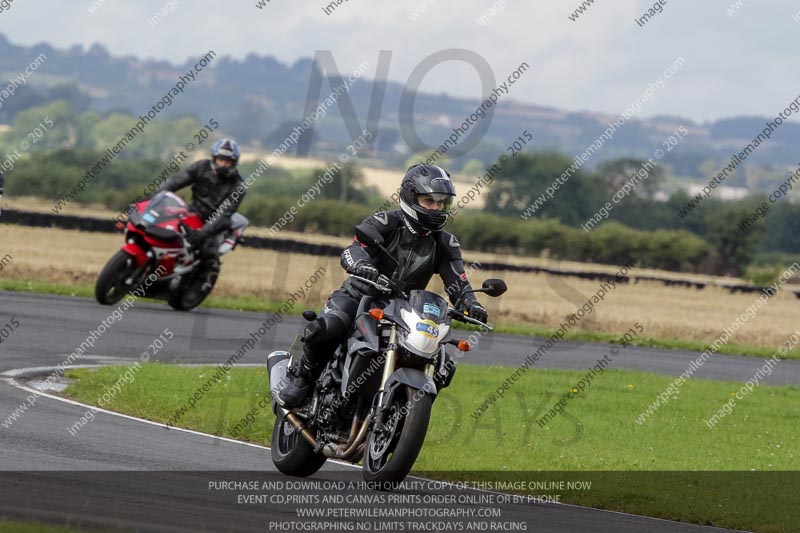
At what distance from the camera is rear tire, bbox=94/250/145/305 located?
62.5 feet

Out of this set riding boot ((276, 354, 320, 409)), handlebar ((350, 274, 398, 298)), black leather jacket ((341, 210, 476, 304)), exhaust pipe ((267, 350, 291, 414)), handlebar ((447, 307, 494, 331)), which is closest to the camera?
handlebar ((350, 274, 398, 298))

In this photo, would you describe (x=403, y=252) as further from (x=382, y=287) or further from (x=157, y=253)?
(x=157, y=253)

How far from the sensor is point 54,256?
106 ft

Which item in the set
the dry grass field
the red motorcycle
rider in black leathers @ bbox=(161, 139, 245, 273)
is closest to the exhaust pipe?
the red motorcycle

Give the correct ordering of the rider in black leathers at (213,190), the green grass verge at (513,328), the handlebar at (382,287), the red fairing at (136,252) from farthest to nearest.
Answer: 1. the green grass verge at (513,328)
2. the rider in black leathers at (213,190)
3. the red fairing at (136,252)
4. the handlebar at (382,287)

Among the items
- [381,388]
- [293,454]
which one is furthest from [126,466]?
[381,388]

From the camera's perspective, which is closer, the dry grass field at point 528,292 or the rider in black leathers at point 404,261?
the rider in black leathers at point 404,261

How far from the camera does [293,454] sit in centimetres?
938

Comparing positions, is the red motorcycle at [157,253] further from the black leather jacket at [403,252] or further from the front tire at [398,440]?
the front tire at [398,440]

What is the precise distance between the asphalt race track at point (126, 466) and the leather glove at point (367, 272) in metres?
1.44

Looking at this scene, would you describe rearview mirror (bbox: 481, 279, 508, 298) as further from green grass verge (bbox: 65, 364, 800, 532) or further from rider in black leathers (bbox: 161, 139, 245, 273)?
rider in black leathers (bbox: 161, 139, 245, 273)

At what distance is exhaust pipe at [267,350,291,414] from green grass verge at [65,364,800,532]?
4.78 ft

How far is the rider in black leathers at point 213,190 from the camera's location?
773 inches

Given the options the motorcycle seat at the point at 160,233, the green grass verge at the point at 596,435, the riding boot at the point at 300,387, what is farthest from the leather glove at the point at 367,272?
the motorcycle seat at the point at 160,233
